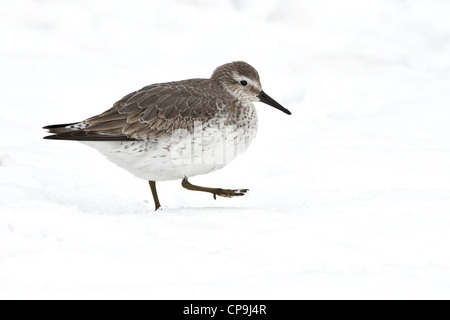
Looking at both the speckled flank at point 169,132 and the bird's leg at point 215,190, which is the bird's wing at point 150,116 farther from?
the bird's leg at point 215,190

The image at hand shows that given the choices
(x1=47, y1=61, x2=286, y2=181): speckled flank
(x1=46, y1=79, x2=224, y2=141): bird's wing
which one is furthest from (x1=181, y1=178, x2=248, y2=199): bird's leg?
(x1=46, y1=79, x2=224, y2=141): bird's wing

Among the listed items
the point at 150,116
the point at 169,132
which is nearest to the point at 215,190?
the point at 169,132

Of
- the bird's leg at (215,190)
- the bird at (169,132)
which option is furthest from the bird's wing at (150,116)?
the bird's leg at (215,190)

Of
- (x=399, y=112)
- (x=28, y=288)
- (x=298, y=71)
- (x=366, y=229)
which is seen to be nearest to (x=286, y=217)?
(x=366, y=229)

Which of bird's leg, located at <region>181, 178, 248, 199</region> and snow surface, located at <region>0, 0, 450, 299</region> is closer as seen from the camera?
snow surface, located at <region>0, 0, 450, 299</region>

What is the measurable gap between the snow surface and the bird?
51 cm

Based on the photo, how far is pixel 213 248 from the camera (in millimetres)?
5301

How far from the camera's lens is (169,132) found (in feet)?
22.5

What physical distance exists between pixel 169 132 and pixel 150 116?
1.03 ft

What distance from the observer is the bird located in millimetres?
6820

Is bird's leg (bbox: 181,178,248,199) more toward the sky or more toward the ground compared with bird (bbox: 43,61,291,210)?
more toward the ground

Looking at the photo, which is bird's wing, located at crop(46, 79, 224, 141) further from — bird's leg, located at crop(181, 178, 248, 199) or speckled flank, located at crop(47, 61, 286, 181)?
bird's leg, located at crop(181, 178, 248, 199)
